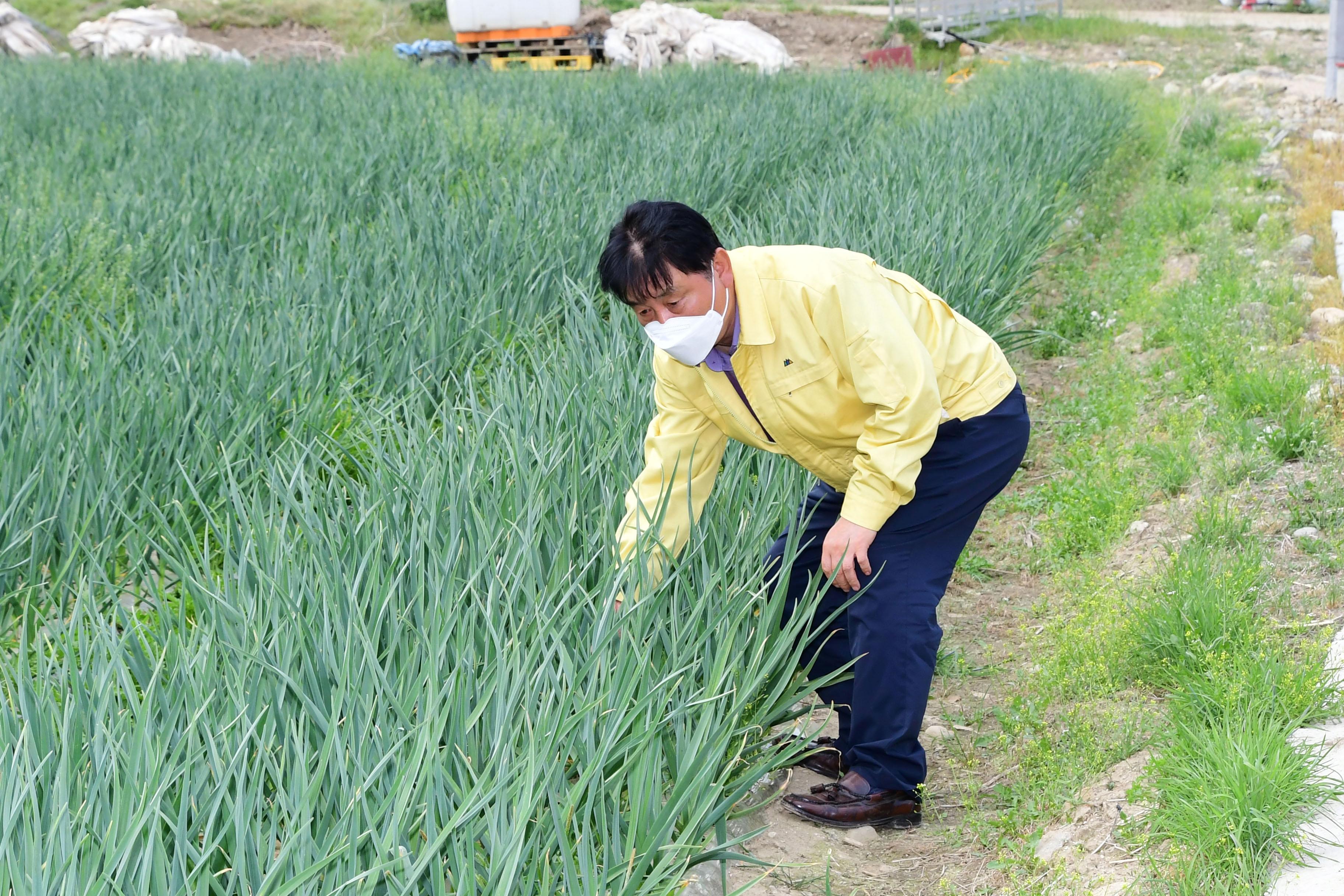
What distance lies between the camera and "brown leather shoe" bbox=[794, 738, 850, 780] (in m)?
2.21

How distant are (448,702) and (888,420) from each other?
29.9 inches

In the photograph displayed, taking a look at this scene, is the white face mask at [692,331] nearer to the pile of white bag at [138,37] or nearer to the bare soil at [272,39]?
the pile of white bag at [138,37]

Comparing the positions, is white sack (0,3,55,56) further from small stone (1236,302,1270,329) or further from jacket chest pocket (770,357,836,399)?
jacket chest pocket (770,357,836,399)

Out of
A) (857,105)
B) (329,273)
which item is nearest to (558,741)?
(329,273)

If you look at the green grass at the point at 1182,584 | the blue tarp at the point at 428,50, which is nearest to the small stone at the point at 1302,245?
the green grass at the point at 1182,584

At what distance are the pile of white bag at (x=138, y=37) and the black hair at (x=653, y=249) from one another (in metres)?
14.5

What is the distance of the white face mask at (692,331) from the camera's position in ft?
5.82

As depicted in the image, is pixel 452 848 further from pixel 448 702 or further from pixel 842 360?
pixel 842 360

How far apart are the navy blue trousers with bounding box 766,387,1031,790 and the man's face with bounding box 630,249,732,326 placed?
0.44m

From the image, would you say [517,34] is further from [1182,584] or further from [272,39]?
[1182,584]

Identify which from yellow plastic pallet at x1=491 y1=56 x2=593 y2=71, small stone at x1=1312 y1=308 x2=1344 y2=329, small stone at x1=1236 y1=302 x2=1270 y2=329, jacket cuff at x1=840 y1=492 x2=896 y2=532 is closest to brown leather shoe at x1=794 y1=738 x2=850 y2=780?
jacket cuff at x1=840 y1=492 x2=896 y2=532

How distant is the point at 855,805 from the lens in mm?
2018

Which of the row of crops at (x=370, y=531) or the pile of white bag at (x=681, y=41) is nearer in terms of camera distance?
the row of crops at (x=370, y=531)

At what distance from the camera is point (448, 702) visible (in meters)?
1.51
